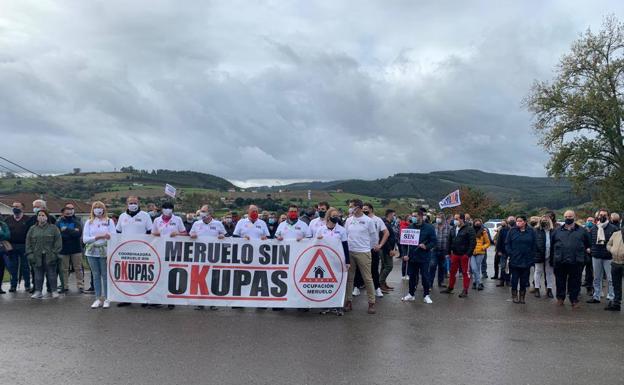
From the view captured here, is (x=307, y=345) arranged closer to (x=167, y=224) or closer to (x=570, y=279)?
(x=167, y=224)

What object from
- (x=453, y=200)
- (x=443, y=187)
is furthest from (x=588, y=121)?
(x=443, y=187)

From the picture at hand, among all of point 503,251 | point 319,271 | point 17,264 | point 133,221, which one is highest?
point 133,221

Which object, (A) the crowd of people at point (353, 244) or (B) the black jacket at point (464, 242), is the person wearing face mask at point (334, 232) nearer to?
(A) the crowd of people at point (353, 244)

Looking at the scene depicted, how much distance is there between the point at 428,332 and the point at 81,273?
27.9 feet

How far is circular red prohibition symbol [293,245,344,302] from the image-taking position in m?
9.95

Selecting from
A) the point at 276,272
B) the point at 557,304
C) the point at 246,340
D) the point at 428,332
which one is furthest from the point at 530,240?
the point at 246,340

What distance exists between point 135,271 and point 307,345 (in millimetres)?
4499

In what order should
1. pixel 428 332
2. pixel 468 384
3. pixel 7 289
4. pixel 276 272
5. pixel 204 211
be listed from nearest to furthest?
pixel 468 384 < pixel 428 332 < pixel 276 272 < pixel 204 211 < pixel 7 289

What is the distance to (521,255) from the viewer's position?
447 inches

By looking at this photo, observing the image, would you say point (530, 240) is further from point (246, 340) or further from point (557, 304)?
point (246, 340)

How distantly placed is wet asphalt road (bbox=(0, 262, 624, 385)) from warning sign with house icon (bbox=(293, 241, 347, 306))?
0.44m

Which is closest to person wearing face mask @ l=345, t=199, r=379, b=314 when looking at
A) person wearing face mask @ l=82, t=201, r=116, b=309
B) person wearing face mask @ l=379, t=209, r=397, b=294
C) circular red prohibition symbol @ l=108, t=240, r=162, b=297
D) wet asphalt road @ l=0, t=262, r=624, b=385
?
wet asphalt road @ l=0, t=262, r=624, b=385

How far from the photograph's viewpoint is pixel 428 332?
8.47 meters

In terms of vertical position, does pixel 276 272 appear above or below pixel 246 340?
above
